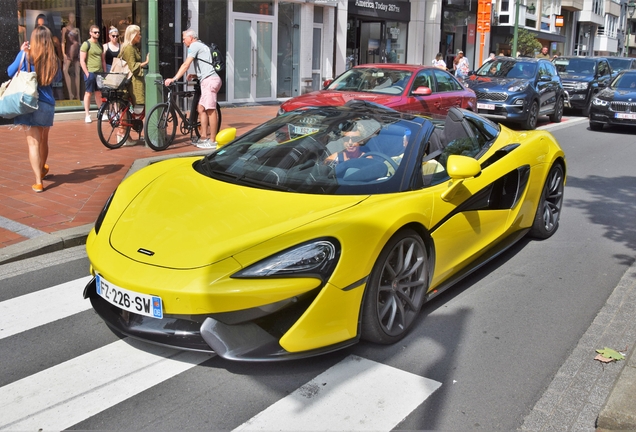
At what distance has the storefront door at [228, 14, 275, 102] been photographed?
63.5 ft

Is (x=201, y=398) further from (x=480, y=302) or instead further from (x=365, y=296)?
(x=480, y=302)

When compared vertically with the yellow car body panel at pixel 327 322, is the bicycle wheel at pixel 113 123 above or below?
above

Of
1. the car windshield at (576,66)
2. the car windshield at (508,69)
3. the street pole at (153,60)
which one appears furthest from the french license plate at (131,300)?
the car windshield at (576,66)

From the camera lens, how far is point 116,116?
10.6 meters

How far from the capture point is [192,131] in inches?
451

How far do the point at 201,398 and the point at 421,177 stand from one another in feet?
6.56

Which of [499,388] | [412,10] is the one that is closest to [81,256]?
[499,388]

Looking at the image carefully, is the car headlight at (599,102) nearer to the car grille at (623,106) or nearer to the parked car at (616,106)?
the parked car at (616,106)

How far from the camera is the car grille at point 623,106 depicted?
16.1 meters

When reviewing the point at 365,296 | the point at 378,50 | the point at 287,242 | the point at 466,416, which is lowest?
the point at 466,416

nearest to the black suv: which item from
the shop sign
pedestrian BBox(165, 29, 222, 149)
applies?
the shop sign

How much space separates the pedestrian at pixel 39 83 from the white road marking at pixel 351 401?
199 inches

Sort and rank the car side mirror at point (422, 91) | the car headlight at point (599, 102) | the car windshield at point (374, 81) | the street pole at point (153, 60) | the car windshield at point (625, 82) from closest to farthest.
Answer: the street pole at point (153, 60), the car side mirror at point (422, 91), the car windshield at point (374, 81), the car headlight at point (599, 102), the car windshield at point (625, 82)

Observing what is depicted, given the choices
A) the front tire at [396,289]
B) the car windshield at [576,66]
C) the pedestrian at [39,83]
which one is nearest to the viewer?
the front tire at [396,289]
